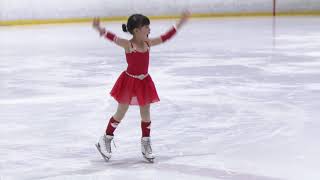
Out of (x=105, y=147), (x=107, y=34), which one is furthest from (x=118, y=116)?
(x=107, y=34)

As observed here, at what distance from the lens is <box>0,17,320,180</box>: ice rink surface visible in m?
3.66

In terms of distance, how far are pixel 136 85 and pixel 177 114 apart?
1.68 m

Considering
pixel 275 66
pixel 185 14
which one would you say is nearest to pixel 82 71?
pixel 275 66

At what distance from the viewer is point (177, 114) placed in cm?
530

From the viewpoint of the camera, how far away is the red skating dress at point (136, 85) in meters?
3.65

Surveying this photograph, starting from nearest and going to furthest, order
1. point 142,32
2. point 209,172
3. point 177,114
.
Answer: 1. point 209,172
2. point 142,32
3. point 177,114

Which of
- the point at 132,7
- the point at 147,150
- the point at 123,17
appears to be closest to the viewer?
the point at 147,150

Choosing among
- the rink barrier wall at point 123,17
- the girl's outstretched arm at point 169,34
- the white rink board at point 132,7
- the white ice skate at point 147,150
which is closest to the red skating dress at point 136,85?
the girl's outstretched arm at point 169,34

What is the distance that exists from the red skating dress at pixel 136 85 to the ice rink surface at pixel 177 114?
355 mm

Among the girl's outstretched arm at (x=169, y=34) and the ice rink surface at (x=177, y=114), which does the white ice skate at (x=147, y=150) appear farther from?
the girl's outstretched arm at (x=169, y=34)

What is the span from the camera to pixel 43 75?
8008mm

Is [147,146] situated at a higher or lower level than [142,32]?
lower

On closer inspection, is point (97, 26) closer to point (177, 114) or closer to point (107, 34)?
point (107, 34)

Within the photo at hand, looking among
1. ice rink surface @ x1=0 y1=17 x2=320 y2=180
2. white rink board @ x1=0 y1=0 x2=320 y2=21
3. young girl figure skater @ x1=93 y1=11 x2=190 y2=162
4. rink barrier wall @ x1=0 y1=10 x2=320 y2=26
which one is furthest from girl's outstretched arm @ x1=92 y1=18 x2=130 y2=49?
white rink board @ x1=0 y1=0 x2=320 y2=21
